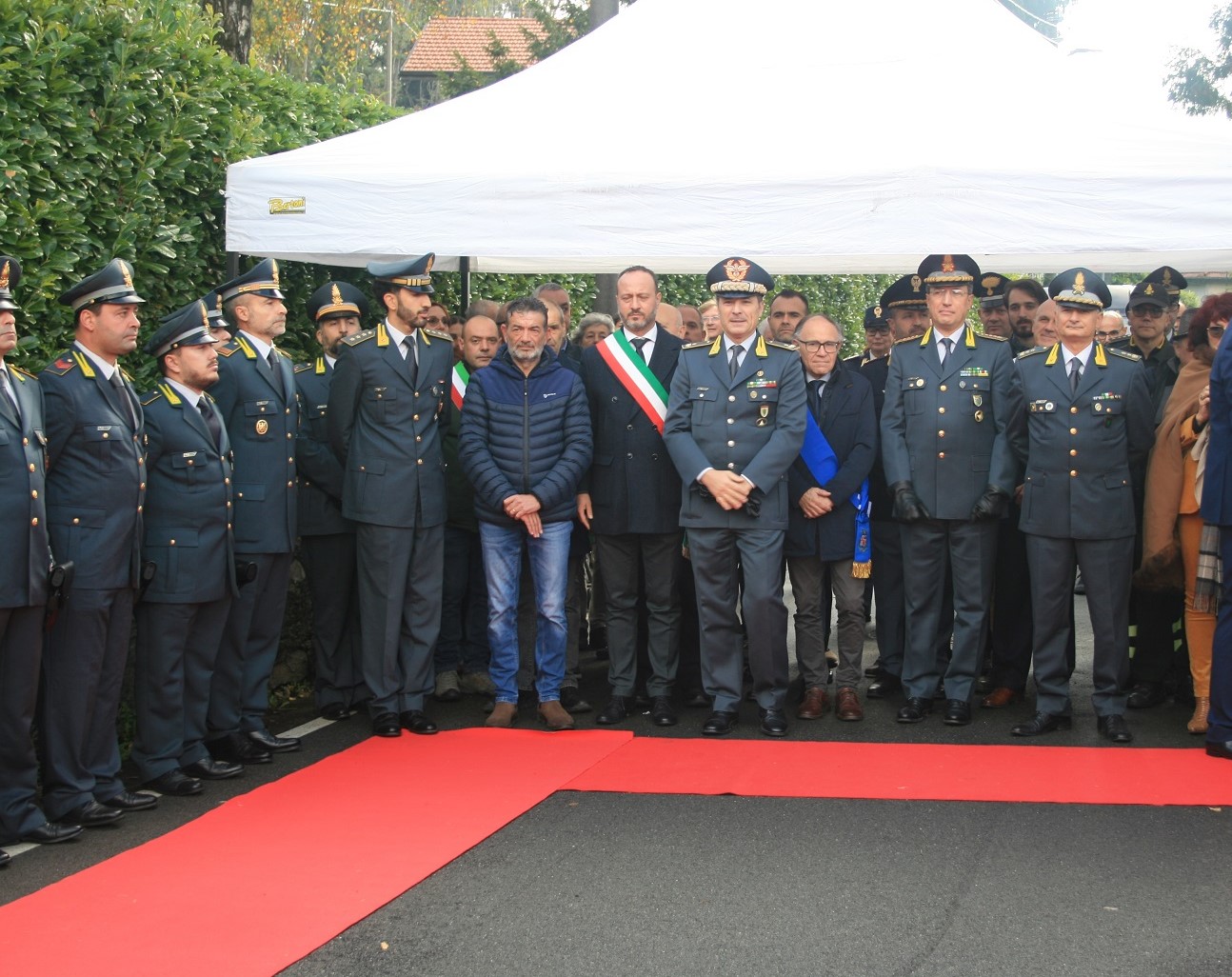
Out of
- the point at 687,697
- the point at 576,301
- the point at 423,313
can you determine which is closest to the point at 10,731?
the point at 423,313

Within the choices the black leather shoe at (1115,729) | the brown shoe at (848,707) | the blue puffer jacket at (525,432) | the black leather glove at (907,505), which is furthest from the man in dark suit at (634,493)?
the black leather shoe at (1115,729)

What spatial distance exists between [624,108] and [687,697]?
292 cm

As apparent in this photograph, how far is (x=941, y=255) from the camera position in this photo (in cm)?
690

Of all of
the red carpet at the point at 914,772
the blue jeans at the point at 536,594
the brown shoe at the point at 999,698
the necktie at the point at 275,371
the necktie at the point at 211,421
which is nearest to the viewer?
the red carpet at the point at 914,772

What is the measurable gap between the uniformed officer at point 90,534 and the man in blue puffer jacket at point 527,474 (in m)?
1.77

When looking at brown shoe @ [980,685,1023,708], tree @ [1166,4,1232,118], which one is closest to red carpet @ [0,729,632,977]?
brown shoe @ [980,685,1023,708]

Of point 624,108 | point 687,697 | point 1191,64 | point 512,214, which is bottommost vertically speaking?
point 687,697

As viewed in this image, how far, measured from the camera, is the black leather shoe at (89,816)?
17.6ft

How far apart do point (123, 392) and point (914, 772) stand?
3.46m

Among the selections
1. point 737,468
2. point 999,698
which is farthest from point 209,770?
point 999,698

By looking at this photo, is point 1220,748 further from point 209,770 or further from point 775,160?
point 209,770

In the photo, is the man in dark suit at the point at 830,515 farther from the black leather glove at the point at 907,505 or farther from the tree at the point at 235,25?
the tree at the point at 235,25

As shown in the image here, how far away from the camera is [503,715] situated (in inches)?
273

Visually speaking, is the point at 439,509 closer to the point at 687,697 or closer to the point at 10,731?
the point at 687,697
